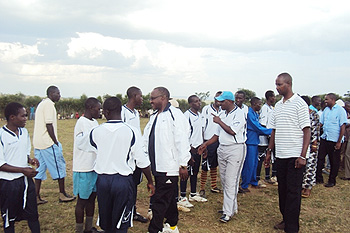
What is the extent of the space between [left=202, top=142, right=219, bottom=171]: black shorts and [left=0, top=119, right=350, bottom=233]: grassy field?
66cm

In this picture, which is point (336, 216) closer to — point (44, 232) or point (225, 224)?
point (225, 224)

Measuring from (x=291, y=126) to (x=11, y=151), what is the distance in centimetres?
377

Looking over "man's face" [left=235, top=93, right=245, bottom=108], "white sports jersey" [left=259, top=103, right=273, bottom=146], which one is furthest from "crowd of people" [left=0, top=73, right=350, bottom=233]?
"white sports jersey" [left=259, top=103, right=273, bottom=146]

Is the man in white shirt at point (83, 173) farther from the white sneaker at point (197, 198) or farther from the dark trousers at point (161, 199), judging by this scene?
the white sneaker at point (197, 198)

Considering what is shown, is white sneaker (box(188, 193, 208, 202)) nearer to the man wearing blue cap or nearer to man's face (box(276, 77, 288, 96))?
the man wearing blue cap

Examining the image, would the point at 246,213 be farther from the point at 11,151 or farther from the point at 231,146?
the point at 11,151

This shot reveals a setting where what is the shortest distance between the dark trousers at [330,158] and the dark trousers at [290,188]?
11.6ft

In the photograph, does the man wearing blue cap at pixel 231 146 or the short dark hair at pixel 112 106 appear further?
the man wearing blue cap at pixel 231 146

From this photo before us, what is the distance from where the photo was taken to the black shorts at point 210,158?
6209mm

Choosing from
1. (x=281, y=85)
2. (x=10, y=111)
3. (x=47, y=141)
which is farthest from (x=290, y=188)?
(x=47, y=141)

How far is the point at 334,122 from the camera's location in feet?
24.1

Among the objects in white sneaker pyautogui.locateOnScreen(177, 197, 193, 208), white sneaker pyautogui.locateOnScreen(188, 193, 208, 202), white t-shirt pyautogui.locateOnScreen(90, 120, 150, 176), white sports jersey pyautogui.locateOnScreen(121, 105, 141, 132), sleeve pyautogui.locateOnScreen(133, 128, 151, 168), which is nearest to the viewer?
white t-shirt pyautogui.locateOnScreen(90, 120, 150, 176)

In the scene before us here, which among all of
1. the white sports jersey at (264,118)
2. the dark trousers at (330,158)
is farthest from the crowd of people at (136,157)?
the dark trousers at (330,158)

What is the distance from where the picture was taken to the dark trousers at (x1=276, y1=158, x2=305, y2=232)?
4.32 m
